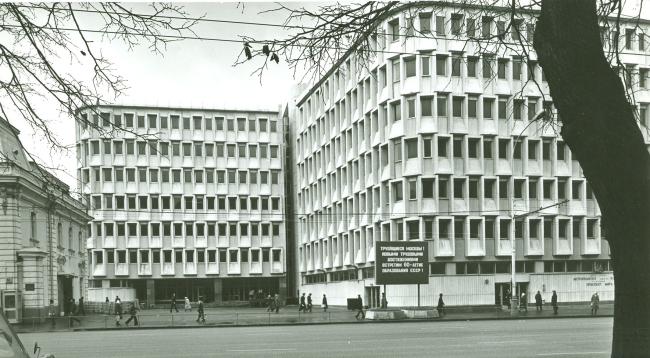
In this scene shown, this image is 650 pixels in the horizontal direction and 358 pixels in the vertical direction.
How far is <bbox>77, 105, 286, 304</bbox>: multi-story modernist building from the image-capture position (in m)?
86.9

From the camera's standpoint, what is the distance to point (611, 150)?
5.70 meters

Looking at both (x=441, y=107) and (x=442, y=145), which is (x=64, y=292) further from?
(x=441, y=107)

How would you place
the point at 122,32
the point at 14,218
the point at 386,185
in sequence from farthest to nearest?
the point at 386,185
the point at 14,218
the point at 122,32

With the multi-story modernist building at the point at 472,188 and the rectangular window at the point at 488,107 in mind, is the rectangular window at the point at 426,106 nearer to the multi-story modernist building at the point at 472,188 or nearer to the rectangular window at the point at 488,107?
the multi-story modernist building at the point at 472,188

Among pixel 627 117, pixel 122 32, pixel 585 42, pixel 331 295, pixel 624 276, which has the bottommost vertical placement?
pixel 331 295

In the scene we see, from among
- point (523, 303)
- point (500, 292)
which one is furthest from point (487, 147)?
point (523, 303)

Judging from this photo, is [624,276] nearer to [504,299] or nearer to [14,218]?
[14,218]

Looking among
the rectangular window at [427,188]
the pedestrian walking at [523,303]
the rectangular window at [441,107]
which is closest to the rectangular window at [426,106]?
the rectangular window at [441,107]

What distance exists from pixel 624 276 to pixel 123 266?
8532 cm

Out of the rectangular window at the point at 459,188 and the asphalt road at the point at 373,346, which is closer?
the asphalt road at the point at 373,346

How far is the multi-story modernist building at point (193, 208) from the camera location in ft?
285

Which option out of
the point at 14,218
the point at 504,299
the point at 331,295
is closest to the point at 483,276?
the point at 504,299

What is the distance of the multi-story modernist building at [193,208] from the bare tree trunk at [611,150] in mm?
82431

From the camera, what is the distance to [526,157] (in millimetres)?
57219
